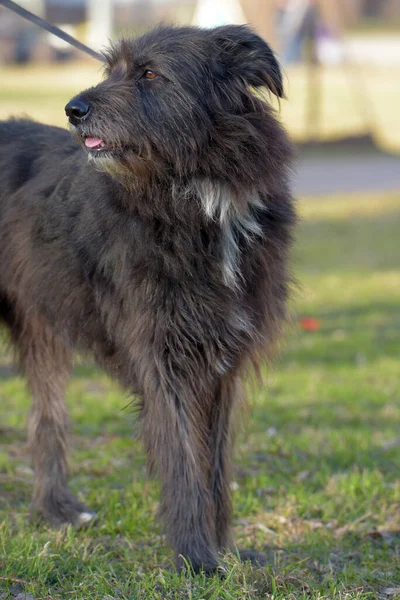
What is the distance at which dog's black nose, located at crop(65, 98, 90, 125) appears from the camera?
376 centimetres

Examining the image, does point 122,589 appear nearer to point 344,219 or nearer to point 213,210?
point 213,210

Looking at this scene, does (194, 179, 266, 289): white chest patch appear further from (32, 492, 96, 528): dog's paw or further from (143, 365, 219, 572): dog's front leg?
(32, 492, 96, 528): dog's paw

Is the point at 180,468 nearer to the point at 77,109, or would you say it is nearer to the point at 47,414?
the point at 47,414

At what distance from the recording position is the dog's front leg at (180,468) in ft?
12.8

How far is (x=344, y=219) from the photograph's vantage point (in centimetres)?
1594

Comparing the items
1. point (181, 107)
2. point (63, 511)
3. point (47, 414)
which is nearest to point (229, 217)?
point (181, 107)

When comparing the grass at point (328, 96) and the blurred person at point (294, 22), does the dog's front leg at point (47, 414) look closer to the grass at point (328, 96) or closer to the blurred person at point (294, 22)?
the grass at point (328, 96)

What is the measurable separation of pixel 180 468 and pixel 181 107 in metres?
1.54

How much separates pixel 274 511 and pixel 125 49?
2.50 m

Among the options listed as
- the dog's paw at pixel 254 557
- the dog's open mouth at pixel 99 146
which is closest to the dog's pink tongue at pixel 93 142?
the dog's open mouth at pixel 99 146

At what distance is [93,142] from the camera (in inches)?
149

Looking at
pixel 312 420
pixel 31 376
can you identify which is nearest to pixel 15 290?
pixel 31 376

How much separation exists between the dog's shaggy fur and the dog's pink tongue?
0.01m

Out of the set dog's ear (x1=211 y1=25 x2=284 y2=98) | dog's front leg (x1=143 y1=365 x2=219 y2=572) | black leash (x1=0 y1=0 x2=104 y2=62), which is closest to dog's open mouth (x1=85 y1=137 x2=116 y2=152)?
dog's ear (x1=211 y1=25 x2=284 y2=98)
